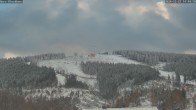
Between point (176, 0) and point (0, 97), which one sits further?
point (0, 97)

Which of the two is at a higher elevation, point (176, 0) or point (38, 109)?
point (176, 0)

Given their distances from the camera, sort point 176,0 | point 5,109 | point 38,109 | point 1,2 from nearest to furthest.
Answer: point 1,2, point 176,0, point 5,109, point 38,109

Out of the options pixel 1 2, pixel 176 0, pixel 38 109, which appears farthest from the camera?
pixel 38 109

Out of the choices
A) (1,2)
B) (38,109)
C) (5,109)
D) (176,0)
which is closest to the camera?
(1,2)

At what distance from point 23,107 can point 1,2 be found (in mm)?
97576

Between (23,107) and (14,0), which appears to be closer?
(14,0)

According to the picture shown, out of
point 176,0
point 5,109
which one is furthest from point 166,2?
point 5,109

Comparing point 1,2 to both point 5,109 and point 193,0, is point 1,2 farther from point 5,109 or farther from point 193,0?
point 5,109

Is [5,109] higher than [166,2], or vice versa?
[166,2]

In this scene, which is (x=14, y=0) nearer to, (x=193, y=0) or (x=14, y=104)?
(x=193, y=0)

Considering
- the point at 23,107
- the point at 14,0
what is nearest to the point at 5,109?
the point at 23,107

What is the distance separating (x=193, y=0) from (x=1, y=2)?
2941cm

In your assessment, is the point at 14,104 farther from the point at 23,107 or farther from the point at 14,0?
the point at 14,0

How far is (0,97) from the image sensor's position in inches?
7559
